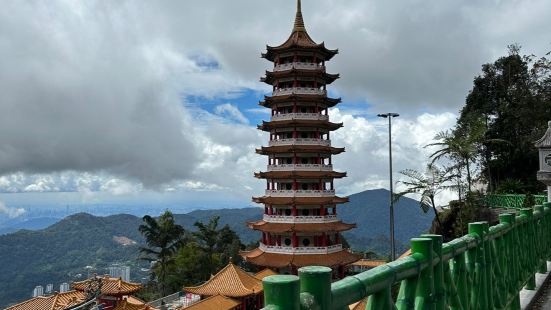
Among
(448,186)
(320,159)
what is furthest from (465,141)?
(320,159)

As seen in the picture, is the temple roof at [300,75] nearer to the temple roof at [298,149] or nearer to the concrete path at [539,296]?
the temple roof at [298,149]

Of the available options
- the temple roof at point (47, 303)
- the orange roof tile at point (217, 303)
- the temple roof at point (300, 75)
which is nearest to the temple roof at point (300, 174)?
the temple roof at point (300, 75)

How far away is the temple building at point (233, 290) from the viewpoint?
25.6 metres

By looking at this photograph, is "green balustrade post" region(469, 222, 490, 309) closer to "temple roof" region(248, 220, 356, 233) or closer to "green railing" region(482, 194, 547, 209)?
"green railing" region(482, 194, 547, 209)

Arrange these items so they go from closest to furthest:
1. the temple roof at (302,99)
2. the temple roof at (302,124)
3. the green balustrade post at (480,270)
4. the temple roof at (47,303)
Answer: the green balustrade post at (480,270)
the temple roof at (47,303)
the temple roof at (302,124)
the temple roof at (302,99)

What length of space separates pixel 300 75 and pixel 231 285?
15613mm

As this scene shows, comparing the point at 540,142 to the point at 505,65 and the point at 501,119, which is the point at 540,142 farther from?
the point at 505,65

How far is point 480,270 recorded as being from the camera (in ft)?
15.0

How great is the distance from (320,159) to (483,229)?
27.2 metres

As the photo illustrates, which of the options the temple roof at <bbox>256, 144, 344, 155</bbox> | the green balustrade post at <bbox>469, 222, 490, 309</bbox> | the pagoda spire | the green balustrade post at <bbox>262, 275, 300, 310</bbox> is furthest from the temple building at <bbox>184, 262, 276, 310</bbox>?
the green balustrade post at <bbox>262, 275, 300, 310</bbox>

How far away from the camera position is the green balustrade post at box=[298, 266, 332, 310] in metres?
1.99

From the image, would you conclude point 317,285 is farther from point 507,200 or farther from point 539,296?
point 507,200

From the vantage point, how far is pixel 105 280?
1120 inches

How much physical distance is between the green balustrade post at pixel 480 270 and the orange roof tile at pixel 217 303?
20.7 metres
